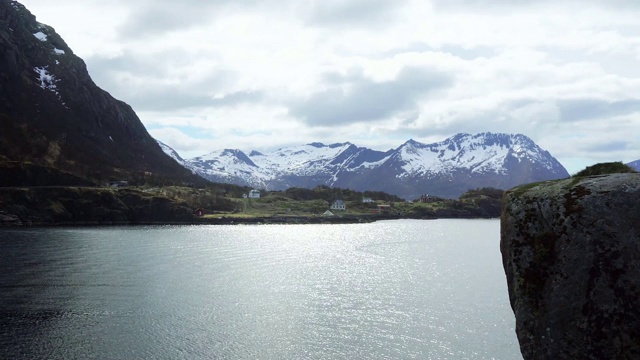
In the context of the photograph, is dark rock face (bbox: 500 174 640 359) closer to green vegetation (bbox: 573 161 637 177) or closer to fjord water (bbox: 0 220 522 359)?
green vegetation (bbox: 573 161 637 177)

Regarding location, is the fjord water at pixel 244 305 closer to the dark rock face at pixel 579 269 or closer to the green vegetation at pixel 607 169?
the green vegetation at pixel 607 169

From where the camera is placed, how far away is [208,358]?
4216cm

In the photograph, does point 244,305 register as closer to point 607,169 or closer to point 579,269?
point 607,169

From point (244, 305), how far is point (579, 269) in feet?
177

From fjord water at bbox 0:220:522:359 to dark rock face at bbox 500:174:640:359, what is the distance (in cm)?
3032

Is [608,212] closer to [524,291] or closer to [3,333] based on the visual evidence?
[524,291]

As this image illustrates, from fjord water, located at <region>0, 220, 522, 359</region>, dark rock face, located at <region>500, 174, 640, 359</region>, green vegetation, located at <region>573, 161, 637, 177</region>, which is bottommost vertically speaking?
fjord water, located at <region>0, 220, 522, 359</region>

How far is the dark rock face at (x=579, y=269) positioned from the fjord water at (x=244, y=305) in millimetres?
30317

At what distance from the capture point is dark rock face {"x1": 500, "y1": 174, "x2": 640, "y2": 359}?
13.6 m

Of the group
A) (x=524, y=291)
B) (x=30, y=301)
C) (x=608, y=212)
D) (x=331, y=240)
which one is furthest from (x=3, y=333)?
(x=331, y=240)

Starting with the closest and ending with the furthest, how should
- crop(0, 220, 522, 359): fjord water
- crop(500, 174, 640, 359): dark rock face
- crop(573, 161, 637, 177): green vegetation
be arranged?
crop(500, 174, 640, 359): dark rock face, crop(573, 161, 637, 177): green vegetation, crop(0, 220, 522, 359): fjord water

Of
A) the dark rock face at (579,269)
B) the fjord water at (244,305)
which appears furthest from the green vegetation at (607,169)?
the fjord water at (244,305)

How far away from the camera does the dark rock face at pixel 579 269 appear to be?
44.6 ft

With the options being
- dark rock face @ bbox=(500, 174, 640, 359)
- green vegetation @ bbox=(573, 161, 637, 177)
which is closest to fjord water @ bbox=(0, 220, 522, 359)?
green vegetation @ bbox=(573, 161, 637, 177)
